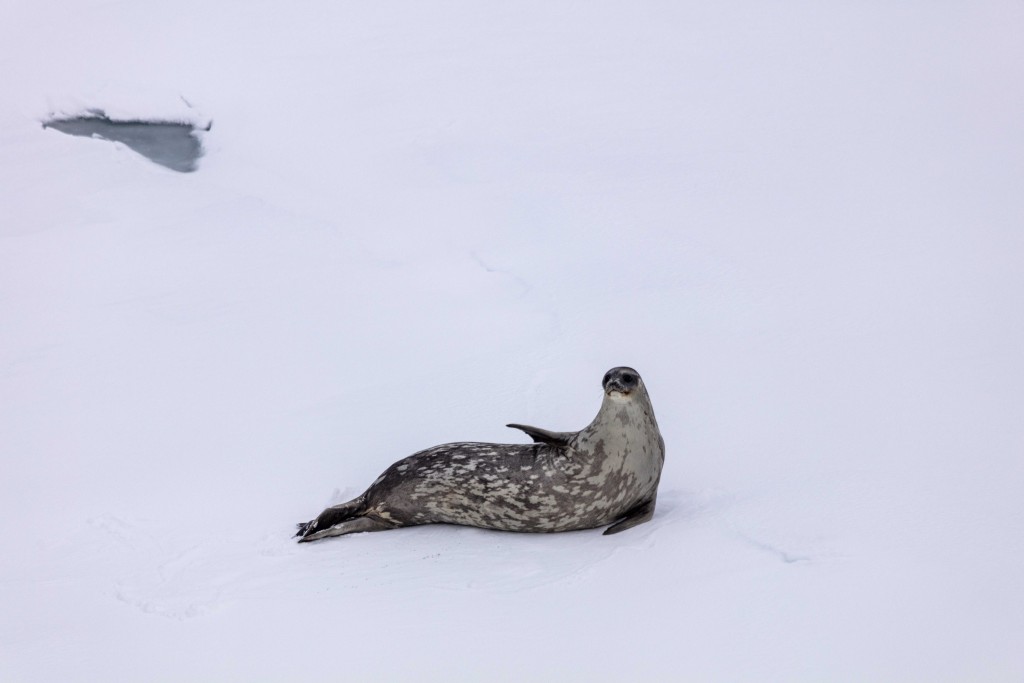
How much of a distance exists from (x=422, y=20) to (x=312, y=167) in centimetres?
259

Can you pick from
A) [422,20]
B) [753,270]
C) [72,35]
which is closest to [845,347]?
[753,270]

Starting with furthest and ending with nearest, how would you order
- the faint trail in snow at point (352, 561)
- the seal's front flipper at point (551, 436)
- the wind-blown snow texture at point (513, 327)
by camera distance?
the seal's front flipper at point (551, 436) < the faint trail in snow at point (352, 561) < the wind-blown snow texture at point (513, 327)

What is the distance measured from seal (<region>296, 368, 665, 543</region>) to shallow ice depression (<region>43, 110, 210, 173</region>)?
515cm

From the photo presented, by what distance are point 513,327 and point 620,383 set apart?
2.51 m

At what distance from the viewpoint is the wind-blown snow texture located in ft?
14.9

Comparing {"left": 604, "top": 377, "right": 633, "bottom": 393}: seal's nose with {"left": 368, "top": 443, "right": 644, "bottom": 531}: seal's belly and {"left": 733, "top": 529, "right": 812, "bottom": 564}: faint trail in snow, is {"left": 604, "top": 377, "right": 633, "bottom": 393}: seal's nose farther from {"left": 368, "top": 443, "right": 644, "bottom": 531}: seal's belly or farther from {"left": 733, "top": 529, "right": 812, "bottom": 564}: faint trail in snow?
{"left": 733, "top": 529, "right": 812, "bottom": 564}: faint trail in snow

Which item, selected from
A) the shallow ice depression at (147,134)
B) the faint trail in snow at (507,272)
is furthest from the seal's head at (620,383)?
the shallow ice depression at (147,134)

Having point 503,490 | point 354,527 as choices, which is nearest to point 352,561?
point 354,527

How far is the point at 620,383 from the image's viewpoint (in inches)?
199

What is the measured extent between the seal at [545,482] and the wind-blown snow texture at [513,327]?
0.12 metres

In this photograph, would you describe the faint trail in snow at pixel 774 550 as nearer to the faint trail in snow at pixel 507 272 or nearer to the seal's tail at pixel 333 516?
the seal's tail at pixel 333 516

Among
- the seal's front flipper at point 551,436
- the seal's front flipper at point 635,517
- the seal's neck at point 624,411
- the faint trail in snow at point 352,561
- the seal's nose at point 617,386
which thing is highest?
the seal's nose at point 617,386

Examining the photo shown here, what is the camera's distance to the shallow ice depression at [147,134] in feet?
31.6

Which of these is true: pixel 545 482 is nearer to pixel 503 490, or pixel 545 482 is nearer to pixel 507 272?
pixel 503 490
